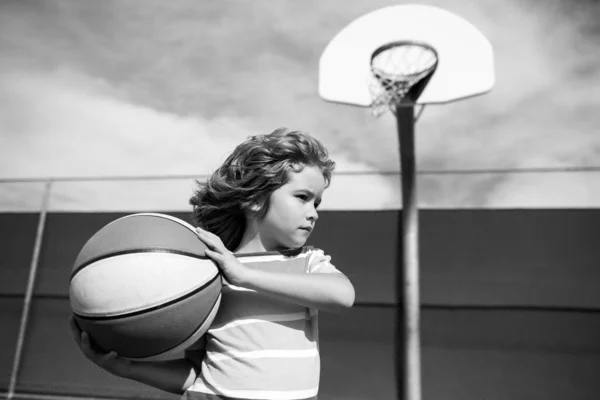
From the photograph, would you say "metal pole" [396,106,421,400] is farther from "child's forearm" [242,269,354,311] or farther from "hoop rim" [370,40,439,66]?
"child's forearm" [242,269,354,311]

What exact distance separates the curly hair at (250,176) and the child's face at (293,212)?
1.1 inches

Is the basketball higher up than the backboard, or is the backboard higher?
the backboard

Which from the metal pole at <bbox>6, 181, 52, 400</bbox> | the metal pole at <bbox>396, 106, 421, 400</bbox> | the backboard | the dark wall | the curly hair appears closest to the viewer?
the curly hair

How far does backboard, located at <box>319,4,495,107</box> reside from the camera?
4.64m

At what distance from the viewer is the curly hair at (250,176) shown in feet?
4.96

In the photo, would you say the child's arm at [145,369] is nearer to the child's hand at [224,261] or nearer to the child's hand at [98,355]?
the child's hand at [98,355]

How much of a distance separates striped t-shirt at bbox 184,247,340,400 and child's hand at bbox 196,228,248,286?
0.38 ft

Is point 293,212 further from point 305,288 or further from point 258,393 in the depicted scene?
point 258,393

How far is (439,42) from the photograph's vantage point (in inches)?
183

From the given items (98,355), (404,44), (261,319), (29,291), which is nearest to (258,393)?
(261,319)

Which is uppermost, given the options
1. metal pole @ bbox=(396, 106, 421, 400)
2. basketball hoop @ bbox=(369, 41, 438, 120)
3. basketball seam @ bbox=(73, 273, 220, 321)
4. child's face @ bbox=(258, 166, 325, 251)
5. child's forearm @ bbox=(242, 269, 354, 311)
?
basketball hoop @ bbox=(369, 41, 438, 120)

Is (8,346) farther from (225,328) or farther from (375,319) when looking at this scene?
(225,328)

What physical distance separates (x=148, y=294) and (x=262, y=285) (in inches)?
13.5

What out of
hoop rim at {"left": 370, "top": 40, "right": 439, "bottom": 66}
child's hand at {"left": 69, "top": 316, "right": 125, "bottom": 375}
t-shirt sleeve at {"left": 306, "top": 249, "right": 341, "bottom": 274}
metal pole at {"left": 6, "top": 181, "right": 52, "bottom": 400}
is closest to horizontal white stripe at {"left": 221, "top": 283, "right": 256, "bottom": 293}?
t-shirt sleeve at {"left": 306, "top": 249, "right": 341, "bottom": 274}
